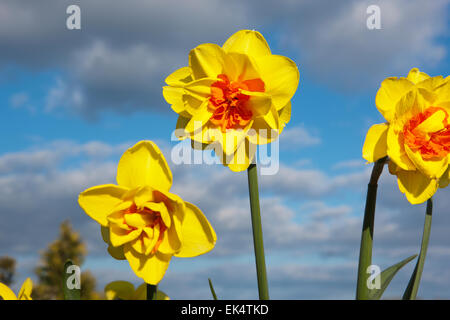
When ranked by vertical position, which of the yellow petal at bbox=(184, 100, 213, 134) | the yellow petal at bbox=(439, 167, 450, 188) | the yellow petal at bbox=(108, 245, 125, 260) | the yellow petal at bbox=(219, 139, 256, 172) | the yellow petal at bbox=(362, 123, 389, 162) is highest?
the yellow petal at bbox=(184, 100, 213, 134)

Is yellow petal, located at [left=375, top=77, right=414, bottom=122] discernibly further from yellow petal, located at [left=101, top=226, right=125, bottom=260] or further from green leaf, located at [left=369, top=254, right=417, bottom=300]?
yellow petal, located at [left=101, top=226, right=125, bottom=260]

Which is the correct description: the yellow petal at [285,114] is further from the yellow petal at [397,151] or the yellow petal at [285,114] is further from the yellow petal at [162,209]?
the yellow petal at [162,209]

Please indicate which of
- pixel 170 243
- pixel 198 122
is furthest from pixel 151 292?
pixel 198 122

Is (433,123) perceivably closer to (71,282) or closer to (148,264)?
(148,264)

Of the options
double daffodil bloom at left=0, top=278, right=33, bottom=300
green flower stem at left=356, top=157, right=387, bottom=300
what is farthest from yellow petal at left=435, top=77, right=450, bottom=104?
double daffodil bloom at left=0, top=278, right=33, bottom=300
